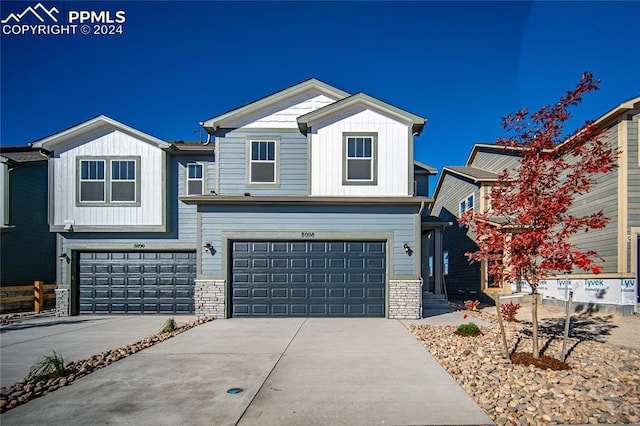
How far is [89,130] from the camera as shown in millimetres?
13797

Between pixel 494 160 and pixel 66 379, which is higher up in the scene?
pixel 494 160

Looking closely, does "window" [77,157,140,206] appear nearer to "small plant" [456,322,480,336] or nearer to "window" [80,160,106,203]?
"window" [80,160,106,203]

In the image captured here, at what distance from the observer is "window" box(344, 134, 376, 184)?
12820mm

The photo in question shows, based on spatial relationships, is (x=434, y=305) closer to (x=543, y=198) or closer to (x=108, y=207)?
(x=543, y=198)

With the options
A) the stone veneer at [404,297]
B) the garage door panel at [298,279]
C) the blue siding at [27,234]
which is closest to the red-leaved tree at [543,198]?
the stone veneer at [404,297]

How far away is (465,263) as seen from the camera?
19.3 meters

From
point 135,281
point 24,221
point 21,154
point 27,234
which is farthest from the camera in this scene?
point 21,154

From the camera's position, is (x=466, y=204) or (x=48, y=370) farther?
(x=466, y=204)

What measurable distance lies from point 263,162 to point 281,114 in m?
1.67

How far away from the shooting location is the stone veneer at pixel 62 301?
13.7 metres

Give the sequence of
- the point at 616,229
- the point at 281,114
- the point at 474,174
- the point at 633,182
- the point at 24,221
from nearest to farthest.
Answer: the point at 633,182 → the point at 616,229 → the point at 281,114 → the point at 24,221 → the point at 474,174

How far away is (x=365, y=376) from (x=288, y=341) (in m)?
3.06

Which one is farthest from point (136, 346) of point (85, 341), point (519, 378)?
point (519, 378)

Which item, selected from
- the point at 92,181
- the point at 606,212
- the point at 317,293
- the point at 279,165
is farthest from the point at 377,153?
the point at 92,181
